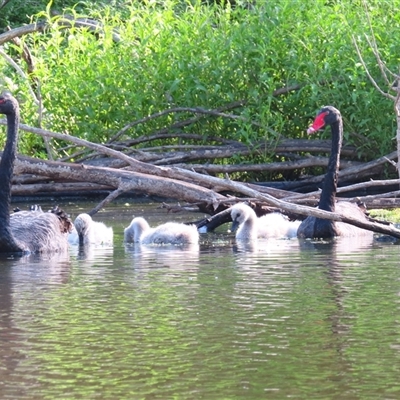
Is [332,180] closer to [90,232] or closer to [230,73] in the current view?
[90,232]

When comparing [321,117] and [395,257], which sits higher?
[321,117]

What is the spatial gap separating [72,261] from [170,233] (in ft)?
4.71

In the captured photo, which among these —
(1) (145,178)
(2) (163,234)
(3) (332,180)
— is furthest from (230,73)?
(2) (163,234)

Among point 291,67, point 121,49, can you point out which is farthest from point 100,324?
point 121,49

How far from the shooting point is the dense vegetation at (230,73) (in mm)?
14148

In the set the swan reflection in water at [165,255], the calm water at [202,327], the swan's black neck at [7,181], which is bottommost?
the calm water at [202,327]

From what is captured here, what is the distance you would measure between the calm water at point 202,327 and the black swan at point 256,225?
140cm

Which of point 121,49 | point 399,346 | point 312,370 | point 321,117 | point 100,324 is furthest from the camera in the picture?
point 121,49

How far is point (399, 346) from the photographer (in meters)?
5.36

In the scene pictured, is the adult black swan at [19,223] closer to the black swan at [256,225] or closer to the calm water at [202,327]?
the calm water at [202,327]

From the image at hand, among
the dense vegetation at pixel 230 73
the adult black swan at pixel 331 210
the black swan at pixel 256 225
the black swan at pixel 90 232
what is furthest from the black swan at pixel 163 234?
the dense vegetation at pixel 230 73

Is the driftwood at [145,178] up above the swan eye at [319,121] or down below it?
below

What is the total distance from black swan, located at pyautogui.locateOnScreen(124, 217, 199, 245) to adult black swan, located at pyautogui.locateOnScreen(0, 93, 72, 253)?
652 millimetres

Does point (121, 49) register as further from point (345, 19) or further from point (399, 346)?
point (399, 346)
